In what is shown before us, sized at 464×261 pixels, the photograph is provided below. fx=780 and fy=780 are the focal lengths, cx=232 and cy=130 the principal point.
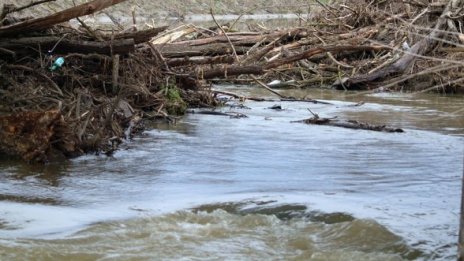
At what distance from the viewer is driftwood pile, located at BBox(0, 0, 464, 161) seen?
6.29m

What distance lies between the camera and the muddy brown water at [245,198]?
408cm

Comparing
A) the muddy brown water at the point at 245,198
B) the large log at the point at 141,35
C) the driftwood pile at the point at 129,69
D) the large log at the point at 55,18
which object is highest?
the large log at the point at 55,18

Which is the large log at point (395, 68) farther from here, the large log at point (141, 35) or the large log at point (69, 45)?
the large log at point (69, 45)

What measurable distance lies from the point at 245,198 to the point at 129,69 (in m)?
3.80

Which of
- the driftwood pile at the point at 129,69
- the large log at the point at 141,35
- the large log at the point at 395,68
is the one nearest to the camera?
the driftwood pile at the point at 129,69

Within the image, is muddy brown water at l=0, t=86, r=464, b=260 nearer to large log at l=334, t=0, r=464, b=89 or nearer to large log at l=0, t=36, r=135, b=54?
large log at l=0, t=36, r=135, b=54

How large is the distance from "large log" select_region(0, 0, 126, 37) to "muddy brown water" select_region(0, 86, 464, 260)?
1.30 m

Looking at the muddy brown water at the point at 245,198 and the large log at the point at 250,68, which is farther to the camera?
the large log at the point at 250,68

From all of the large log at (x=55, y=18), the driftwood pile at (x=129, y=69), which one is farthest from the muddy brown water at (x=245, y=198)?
the large log at (x=55, y=18)

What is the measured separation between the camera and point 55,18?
7.39 meters

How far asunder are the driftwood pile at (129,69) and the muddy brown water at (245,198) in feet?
0.89

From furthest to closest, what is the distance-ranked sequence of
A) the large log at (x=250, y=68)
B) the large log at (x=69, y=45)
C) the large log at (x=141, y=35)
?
the large log at (x=250, y=68) < the large log at (x=141, y=35) < the large log at (x=69, y=45)

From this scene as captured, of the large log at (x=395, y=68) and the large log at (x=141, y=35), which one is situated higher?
the large log at (x=141, y=35)

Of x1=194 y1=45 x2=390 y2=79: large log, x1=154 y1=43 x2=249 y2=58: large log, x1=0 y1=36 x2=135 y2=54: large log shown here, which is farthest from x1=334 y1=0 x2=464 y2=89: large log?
x1=0 y1=36 x2=135 y2=54: large log
